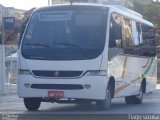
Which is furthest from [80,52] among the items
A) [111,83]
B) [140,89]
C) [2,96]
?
[2,96]

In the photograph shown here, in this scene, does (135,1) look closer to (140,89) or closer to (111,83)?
(140,89)

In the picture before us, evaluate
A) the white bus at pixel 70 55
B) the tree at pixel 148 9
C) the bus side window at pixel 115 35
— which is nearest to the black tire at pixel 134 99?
the white bus at pixel 70 55

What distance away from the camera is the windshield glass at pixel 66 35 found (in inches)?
677

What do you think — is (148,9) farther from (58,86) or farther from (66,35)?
(58,86)

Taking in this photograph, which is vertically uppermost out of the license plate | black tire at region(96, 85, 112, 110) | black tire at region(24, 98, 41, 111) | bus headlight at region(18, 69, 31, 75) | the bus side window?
the bus side window

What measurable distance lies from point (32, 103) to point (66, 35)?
2.27 meters

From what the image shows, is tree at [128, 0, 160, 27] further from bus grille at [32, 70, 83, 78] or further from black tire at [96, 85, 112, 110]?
bus grille at [32, 70, 83, 78]

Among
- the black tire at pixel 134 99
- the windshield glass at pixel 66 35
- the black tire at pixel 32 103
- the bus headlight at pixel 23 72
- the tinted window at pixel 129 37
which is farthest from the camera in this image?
the black tire at pixel 134 99

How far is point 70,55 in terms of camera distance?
1712cm

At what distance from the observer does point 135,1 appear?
238ft

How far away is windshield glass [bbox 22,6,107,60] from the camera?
56.4 feet

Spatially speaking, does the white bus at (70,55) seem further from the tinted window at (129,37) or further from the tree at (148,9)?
the tree at (148,9)

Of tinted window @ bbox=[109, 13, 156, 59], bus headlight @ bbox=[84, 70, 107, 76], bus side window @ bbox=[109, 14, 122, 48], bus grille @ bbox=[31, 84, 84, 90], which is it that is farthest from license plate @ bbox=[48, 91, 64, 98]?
bus side window @ bbox=[109, 14, 122, 48]

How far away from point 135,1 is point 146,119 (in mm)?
58581
